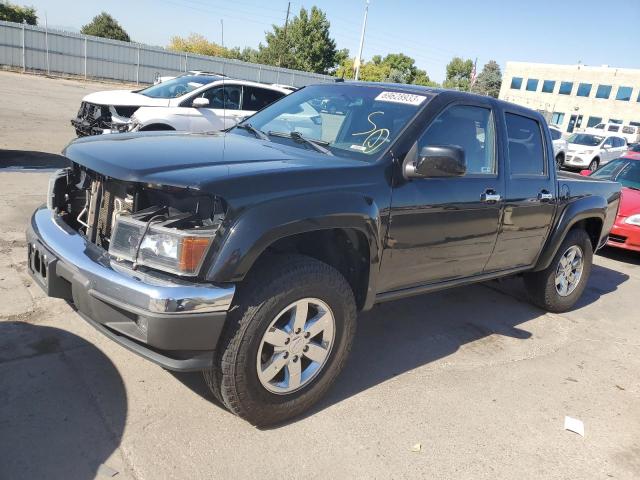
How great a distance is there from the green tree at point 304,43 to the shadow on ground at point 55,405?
56.7 metres

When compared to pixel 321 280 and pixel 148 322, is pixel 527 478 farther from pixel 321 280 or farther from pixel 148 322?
pixel 148 322

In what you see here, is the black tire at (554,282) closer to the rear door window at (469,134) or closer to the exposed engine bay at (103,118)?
the rear door window at (469,134)

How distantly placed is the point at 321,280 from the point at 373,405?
3.10ft

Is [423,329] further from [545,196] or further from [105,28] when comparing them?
[105,28]

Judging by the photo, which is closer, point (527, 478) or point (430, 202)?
point (527, 478)

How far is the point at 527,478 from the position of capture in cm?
280

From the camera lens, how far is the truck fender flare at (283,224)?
96.5 inches

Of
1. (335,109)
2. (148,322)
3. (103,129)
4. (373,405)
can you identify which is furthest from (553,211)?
(103,129)

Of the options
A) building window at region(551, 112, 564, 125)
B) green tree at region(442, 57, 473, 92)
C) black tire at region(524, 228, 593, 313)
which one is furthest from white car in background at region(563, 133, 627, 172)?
green tree at region(442, 57, 473, 92)

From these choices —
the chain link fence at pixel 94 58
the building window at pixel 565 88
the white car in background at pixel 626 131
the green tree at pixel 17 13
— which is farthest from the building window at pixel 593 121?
the green tree at pixel 17 13

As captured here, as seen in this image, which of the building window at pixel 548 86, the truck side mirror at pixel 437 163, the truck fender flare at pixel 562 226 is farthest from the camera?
the building window at pixel 548 86

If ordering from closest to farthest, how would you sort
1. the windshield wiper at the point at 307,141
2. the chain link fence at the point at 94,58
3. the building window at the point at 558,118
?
the windshield wiper at the point at 307,141
the chain link fence at the point at 94,58
the building window at the point at 558,118

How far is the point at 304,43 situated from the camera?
56.5 m

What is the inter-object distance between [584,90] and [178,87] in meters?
60.8
